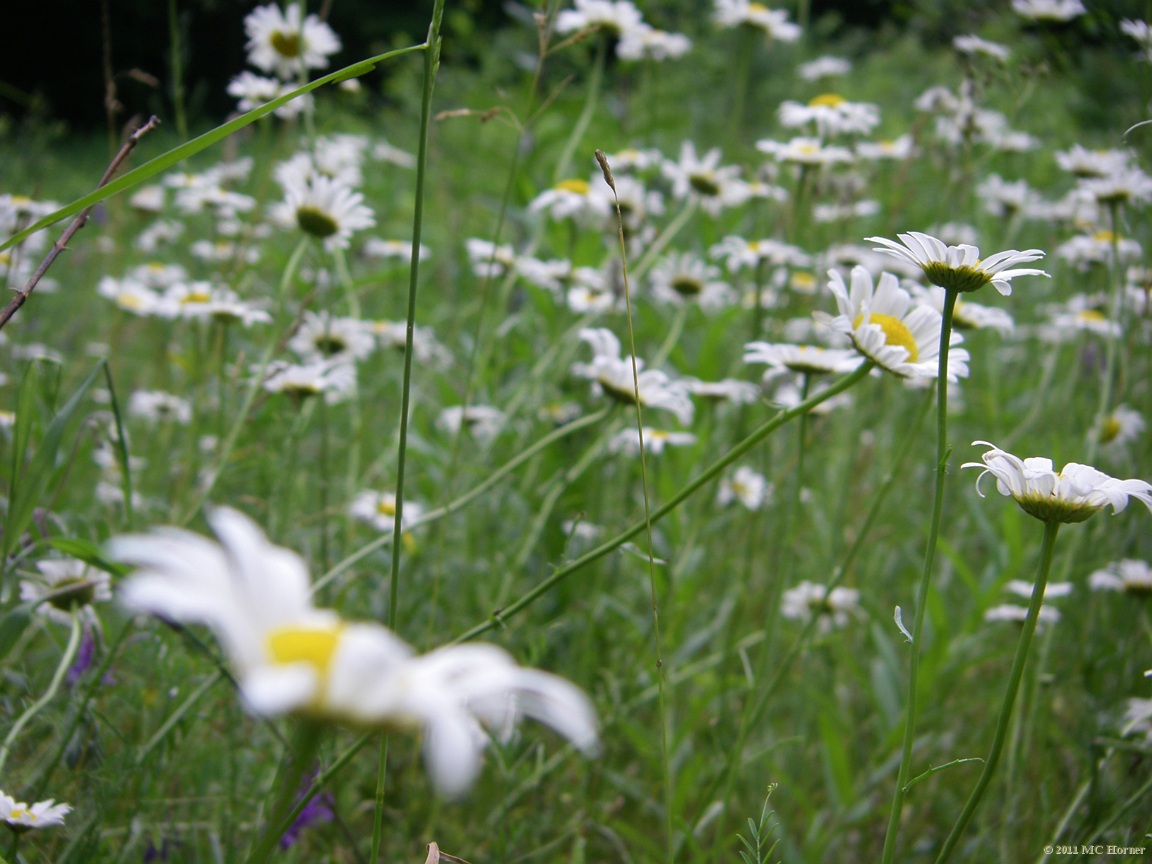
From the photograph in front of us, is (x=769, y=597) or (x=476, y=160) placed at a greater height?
(x=476, y=160)

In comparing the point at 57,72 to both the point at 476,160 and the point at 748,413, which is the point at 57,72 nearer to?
the point at 476,160

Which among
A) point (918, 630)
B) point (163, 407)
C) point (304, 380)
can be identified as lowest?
point (918, 630)

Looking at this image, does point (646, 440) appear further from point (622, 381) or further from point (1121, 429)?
point (1121, 429)

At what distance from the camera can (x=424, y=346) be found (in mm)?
1383

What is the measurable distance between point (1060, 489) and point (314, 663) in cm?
37

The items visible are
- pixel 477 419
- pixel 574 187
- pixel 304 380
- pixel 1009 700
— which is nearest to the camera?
pixel 1009 700

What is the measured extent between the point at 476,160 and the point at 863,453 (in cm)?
164

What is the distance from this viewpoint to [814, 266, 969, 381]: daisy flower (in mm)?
528

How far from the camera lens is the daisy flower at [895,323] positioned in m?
0.53

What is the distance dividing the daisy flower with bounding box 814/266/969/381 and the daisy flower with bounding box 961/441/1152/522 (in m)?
0.10

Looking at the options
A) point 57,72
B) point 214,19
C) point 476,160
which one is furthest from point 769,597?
point 57,72

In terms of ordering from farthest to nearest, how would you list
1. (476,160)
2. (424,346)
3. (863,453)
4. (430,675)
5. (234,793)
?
(476,160) → (424,346) → (863,453) → (234,793) → (430,675)

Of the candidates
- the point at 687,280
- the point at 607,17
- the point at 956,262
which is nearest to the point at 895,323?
the point at 956,262

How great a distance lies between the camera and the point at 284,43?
3.65 feet
